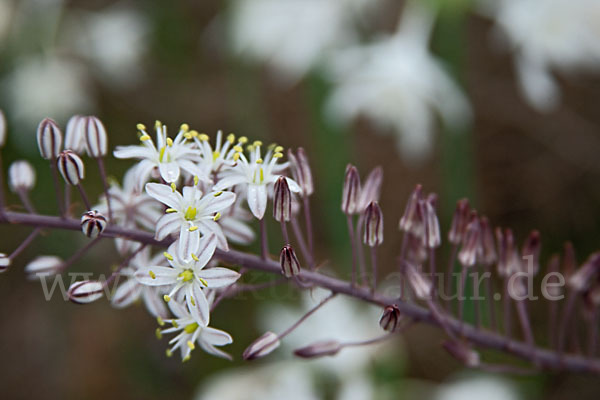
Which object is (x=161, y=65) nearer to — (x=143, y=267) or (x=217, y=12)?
(x=217, y=12)

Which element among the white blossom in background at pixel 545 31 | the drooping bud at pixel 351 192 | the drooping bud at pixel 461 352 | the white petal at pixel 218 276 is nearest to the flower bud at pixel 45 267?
the white petal at pixel 218 276

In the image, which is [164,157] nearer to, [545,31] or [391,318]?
[391,318]

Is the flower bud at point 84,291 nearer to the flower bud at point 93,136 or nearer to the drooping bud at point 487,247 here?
the flower bud at point 93,136

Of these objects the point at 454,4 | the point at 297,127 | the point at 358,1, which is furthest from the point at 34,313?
the point at 454,4

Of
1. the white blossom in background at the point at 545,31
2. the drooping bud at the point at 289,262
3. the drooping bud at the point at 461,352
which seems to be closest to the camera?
the drooping bud at the point at 289,262

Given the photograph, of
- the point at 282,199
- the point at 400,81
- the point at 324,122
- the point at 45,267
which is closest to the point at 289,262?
the point at 282,199

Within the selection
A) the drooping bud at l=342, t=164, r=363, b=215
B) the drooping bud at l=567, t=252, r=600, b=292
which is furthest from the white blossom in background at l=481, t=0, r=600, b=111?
the drooping bud at l=342, t=164, r=363, b=215

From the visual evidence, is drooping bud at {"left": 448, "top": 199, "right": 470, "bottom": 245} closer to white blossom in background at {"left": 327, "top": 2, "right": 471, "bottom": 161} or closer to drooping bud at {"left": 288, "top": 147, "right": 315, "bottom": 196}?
drooping bud at {"left": 288, "top": 147, "right": 315, "bottom": 196}
